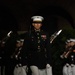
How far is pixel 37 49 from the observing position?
952 cm

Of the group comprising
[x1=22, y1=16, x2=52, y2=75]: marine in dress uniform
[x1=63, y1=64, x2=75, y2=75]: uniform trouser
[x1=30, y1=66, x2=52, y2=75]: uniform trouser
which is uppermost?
[x1=22, y1=16, x2=52, y2=75]: marine in dress uniform

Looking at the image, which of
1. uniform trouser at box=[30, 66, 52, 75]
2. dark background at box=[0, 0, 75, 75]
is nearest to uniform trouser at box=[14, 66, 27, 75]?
uniform trouser at box=[30, 66, 52, 75]

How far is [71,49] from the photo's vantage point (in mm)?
10875

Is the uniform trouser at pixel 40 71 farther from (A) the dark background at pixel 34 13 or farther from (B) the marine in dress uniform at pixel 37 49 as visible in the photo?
(A) the dark background at pixel 34 13

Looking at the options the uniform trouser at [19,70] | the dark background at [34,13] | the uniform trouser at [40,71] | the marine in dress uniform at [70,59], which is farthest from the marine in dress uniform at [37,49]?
the dark background at [34,13]

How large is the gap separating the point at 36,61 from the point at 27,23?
32.5 feet

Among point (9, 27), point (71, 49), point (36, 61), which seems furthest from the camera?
point (9, 27)

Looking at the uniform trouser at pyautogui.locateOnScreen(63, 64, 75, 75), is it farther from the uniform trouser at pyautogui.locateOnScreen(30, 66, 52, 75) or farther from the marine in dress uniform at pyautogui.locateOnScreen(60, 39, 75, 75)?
the uniform trouser at pyautogui.locateOnScreen(30, 66, 52, 75)

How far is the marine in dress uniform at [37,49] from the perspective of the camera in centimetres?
941

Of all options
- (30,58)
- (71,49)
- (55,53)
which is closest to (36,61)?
(30,58)


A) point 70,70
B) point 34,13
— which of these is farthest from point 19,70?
point 34,13

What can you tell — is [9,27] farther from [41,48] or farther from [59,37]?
[41,48]

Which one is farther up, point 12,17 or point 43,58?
point 12,17

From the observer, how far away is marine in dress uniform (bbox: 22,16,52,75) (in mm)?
9406
